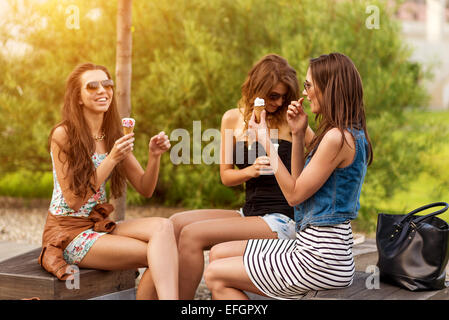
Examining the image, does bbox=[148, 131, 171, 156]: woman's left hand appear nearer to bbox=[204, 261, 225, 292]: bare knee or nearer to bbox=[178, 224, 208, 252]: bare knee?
bbox=[178, 224, 208, 252]: bare knee

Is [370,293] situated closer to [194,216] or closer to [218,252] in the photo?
[218,252]

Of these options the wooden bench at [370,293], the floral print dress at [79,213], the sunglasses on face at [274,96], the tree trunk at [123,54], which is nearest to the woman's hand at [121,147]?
the floral print dress at [79,213]

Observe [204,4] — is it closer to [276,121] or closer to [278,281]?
[276,121]

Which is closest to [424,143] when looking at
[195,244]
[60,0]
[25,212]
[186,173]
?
[186,173]

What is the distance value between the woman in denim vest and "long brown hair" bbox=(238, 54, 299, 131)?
62 centimetres

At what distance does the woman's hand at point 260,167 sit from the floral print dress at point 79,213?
0.87 metres

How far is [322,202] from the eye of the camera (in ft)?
9.05

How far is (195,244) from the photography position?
331 cm

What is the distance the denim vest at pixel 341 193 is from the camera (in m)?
2.73

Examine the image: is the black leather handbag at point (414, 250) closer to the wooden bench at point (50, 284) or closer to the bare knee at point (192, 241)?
the bare knee at point (192, 241)

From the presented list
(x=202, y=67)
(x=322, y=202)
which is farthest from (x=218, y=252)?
(x=202, y=67)

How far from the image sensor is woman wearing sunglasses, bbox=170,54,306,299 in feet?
10.8

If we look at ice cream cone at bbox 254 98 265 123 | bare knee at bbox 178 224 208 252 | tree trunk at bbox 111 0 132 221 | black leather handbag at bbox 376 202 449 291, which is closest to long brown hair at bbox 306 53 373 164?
ice cream cone at bbox 254 98 265 123

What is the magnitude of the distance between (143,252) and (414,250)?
1391 millimetres
